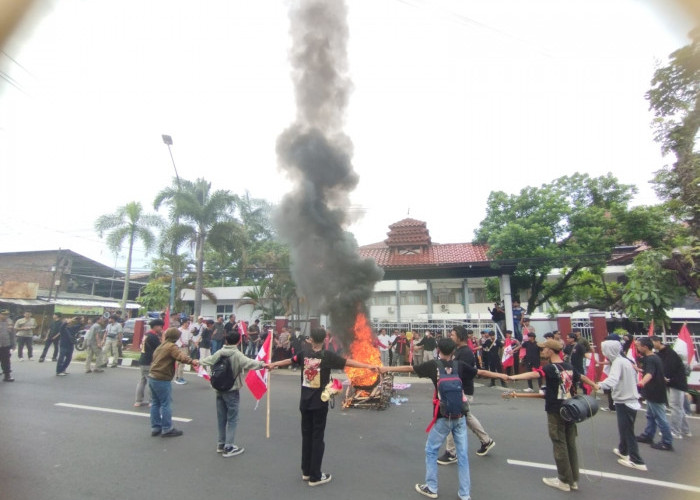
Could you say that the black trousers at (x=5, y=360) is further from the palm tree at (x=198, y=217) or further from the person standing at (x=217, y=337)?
the palm tree at (x=198, y=217)

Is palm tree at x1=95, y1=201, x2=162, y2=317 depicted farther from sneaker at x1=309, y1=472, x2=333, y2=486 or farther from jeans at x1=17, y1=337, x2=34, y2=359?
sneaker at x1=309, y1=472, x2=333, y2=486

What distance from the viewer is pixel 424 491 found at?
3586mm

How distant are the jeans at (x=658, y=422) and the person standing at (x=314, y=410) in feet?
15.7

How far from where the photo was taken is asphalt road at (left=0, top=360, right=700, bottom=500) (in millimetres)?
3645

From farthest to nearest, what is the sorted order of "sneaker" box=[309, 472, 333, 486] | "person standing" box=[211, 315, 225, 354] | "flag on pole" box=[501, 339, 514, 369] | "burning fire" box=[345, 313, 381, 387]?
1. "person standing" box=[211, 315, 225, 354]
2. "flag on pole" box=[501, 339, 514, 369]
3. "burning fire" box=[345, 313, 381, 387]
4. "sneaker" box=[309, 472, 333, 486]

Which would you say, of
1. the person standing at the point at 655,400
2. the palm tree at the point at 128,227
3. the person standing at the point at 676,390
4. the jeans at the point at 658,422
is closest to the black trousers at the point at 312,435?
the person standing at the point at 655,400

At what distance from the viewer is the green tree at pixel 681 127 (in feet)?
30.8

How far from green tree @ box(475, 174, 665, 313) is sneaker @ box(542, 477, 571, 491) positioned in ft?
38.3

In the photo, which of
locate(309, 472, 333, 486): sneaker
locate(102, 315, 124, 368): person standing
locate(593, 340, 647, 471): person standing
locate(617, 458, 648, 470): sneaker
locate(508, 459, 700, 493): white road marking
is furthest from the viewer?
locate(102, 315, 124, 368): person standing

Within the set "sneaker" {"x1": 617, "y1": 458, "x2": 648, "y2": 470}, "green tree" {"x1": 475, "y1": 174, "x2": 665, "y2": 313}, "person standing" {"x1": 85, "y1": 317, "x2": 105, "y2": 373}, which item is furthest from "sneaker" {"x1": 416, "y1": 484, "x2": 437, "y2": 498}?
"green tree" {"x1": 475, "y1": 174, "x2": 665, "y2": 313}

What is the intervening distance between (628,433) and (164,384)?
6.20 meters

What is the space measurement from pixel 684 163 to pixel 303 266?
10920mm

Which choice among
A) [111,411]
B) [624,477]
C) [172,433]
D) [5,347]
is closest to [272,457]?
[172,433]

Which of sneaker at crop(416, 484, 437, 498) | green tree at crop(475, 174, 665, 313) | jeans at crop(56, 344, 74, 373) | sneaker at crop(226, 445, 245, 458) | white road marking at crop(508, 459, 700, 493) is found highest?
green tree at crop(475, 174, 665, 313)
